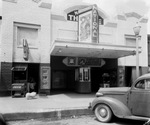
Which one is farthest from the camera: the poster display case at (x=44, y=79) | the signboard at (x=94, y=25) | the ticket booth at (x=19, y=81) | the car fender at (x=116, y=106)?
the poster display case at (x=44, y=79)

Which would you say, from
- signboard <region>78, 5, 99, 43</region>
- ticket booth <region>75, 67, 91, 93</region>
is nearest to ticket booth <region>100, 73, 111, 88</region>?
ticket booth <region>75, 67, 91, 93</region>

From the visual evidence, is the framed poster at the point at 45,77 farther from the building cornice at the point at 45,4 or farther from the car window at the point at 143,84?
the car window at the point at 143,84

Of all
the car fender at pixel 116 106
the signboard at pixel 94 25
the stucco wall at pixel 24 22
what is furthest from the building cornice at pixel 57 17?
the car fender at pixel 116 106

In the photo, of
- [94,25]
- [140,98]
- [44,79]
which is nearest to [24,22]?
[44,79]

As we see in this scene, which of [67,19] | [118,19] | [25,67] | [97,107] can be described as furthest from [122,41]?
[97,107]

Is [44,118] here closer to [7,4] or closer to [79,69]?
[79,69]

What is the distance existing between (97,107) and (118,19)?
10803 millimetres

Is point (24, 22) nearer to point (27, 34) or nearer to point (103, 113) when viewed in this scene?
point (27, 34)

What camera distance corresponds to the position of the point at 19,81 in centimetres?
1184

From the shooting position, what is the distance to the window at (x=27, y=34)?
1212 centimetres

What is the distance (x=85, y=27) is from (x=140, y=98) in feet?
26.3

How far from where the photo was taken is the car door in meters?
5.66

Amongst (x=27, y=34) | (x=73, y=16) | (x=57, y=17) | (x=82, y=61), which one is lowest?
(x=82, y=61)

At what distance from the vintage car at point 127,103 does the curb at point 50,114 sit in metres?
1.19
